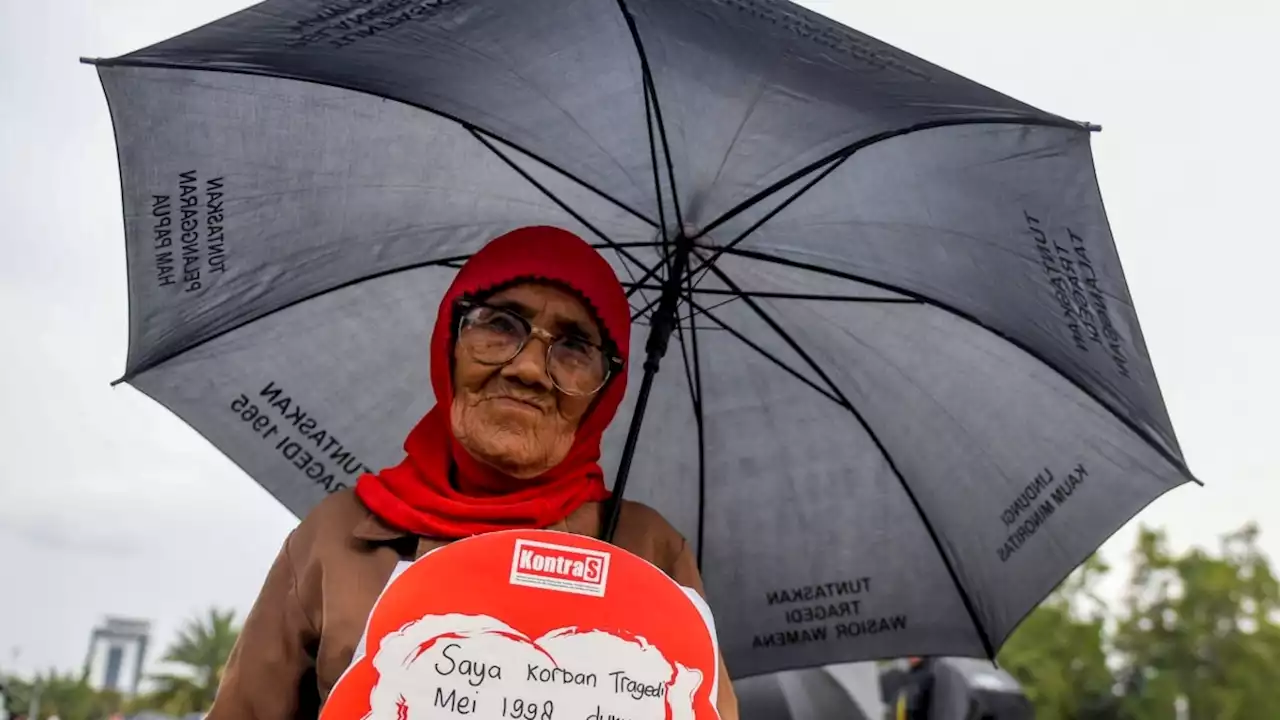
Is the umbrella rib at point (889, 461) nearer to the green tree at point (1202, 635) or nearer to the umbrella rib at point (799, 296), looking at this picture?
the umbrella rib at point (799, 296)

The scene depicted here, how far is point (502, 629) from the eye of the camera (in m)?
1.78

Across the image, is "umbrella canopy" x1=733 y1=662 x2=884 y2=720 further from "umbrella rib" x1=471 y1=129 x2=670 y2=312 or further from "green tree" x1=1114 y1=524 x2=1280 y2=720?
"green tree" x1=1114 y1=524 x2=1280 y2=720

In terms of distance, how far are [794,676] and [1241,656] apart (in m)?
31.5

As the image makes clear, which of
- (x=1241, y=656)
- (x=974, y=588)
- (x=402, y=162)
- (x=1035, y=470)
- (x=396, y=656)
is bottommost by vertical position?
(x=396, y=656)

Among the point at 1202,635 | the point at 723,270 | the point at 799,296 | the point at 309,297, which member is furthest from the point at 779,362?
the point at 1202,635

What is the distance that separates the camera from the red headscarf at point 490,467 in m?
2.11

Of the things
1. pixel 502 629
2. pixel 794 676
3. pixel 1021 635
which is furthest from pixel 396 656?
pixel 1021 635

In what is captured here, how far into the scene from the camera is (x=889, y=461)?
3.16 m

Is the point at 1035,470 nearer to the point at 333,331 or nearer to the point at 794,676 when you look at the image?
the point at 333,331

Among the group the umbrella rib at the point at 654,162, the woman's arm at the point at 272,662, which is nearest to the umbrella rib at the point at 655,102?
the umbrella rib at the point at 654,162

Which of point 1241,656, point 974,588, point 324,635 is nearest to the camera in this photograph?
point 324,635

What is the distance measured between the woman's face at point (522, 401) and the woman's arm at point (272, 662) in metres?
0.44

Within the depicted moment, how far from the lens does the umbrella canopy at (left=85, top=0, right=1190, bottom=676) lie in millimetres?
2287

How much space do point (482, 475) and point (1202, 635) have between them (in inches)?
1476
